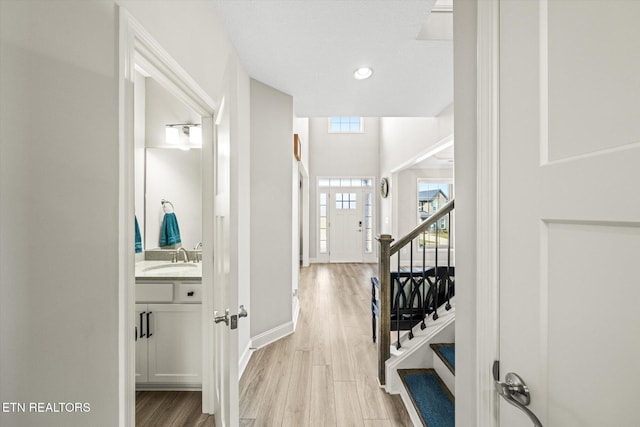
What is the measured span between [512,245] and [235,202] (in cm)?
110

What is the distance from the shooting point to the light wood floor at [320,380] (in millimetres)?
1874

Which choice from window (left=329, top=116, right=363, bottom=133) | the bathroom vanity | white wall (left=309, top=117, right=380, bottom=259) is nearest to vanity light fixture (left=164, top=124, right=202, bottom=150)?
the bathroom vanity

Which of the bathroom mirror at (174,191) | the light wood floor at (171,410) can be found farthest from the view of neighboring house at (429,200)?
the light wood floor at (171,410)

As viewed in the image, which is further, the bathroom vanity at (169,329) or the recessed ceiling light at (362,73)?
the recessed ceiling light at (362,73)

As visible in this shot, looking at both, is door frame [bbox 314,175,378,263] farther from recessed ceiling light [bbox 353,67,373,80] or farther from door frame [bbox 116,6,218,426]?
door frame [bbox 116,6,218,426]

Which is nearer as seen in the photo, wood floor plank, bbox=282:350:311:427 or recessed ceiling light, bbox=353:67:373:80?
wood floor plank, bbox=282:350:311:427

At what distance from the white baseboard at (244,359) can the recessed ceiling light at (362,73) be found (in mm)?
2704

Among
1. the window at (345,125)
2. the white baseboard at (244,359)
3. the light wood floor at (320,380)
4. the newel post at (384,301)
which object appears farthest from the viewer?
the window at (345,125)

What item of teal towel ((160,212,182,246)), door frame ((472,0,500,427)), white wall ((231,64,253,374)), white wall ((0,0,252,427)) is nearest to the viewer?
white wall ((0,0,252,427))

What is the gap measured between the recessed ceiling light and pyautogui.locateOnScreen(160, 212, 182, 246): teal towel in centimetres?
215

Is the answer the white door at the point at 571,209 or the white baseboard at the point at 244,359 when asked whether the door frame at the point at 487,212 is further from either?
the white baseboard at the point at 244,359

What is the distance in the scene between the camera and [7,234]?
1.97 ft

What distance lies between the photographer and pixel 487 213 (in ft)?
2.60

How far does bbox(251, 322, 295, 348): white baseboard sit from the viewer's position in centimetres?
280
